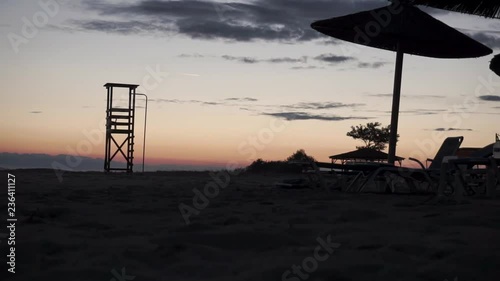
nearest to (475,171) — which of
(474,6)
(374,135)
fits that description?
(474,6)

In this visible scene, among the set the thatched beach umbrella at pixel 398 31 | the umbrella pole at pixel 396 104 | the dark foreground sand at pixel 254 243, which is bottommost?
the dark foreground sand at pixel 254 243

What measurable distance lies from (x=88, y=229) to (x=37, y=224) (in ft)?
1.17

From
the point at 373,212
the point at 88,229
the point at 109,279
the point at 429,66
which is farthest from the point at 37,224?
the point at 429,66

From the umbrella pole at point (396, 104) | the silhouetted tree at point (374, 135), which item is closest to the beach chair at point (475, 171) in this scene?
the umbrella pole at point (396, 104)

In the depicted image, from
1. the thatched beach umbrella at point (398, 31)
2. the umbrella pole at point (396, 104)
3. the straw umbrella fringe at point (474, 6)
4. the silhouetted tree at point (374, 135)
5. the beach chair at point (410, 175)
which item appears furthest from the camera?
the silhouetted tree at point (374, 135)

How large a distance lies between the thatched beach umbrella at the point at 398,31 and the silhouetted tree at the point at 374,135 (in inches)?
966

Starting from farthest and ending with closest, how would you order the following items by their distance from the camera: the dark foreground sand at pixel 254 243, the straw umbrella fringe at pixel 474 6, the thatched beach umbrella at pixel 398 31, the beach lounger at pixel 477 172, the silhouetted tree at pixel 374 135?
the silhouetted tree at pixel 374 135
the thatched beach umbrella at pixel 398 31
the straw umbrella fringe at pixel 474 6
the beach lounger at pixel 477 172
the dark foreground sand at pixel 254 243

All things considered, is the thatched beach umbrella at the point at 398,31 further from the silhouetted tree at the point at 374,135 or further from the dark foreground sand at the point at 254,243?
the silhouetted tree at the point at 374,135

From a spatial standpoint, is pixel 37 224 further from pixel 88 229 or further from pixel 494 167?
pixel 494 167

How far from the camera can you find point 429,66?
13.8 m

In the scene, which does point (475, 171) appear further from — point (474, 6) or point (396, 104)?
point (396, 104)

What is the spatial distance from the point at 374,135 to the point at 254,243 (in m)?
33.3

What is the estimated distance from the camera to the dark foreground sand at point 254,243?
108 inches

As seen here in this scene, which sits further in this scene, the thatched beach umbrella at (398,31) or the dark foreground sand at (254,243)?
the thatched beach umbrella at (398,31)
